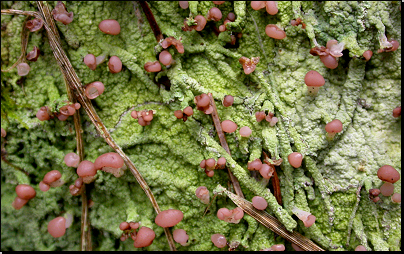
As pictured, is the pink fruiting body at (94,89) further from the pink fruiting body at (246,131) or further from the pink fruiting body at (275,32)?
the pink fruiting body at (275,32)

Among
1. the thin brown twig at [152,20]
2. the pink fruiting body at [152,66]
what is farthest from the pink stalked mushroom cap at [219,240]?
the thin brown twig at [152,20]

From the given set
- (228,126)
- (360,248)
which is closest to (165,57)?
(228,126)

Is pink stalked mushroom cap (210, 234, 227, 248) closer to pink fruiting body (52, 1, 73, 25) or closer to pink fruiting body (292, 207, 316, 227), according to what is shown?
pink fruiting body (292, 207, 316, 227)

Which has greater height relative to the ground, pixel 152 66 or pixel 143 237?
pixel 152 66

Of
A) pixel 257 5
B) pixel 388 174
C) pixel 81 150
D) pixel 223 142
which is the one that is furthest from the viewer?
pixel 81 150

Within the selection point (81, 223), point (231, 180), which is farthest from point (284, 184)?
point (81, 223)

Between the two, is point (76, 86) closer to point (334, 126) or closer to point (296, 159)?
point (296, 159)

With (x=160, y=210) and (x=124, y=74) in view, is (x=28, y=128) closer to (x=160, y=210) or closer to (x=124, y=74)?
(x=124, y=74)
